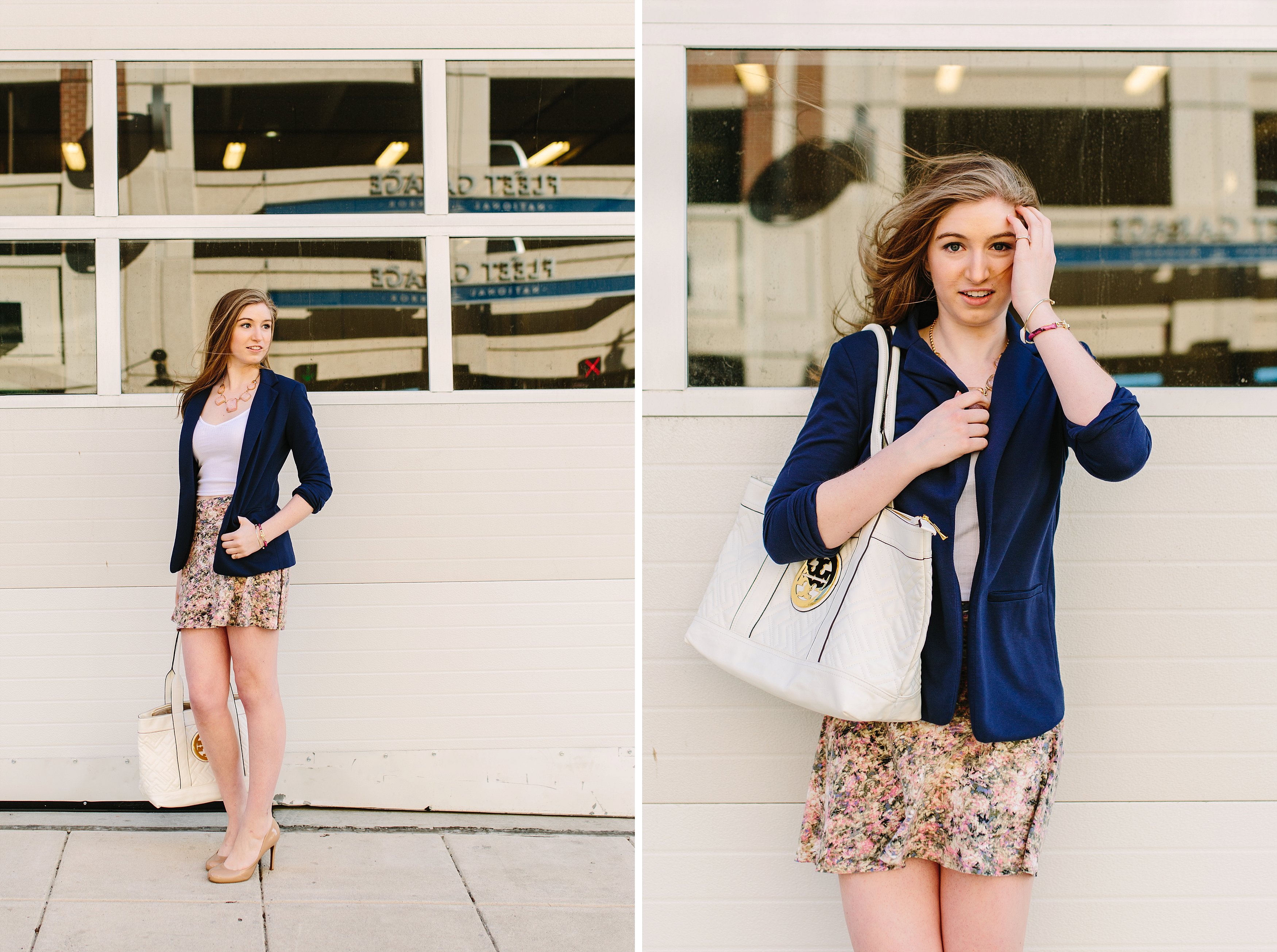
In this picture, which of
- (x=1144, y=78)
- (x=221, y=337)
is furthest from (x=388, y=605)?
(x=1144, y=78)

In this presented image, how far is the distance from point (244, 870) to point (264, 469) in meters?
1.43

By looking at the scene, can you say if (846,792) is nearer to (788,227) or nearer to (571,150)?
(788,227)

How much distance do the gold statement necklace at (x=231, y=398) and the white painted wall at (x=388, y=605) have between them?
1.96 feet

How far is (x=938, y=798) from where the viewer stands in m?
2.08

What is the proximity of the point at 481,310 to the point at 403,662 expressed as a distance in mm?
1507

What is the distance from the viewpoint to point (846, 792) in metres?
2.14

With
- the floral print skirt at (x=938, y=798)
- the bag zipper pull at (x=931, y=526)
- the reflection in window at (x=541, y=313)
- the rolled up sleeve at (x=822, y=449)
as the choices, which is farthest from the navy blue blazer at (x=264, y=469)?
the bag zipper pull at (x=931, y=526)

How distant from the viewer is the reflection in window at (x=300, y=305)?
175 inches

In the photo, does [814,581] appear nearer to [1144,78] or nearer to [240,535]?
[1144,78]

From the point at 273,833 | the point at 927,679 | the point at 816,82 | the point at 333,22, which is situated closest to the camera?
the point at 927,679

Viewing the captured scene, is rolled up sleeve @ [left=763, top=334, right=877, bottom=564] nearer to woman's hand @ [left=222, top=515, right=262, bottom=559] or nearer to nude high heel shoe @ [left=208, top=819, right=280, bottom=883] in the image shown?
woman's hand @ [left=222, top=515, right=262, bottom=559]

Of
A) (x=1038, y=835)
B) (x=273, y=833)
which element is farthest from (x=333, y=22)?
(x=1038, y=835)

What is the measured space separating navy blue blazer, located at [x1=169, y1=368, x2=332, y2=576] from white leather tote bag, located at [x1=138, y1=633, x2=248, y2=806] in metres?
0.41

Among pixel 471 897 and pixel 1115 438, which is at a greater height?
pixel 1115 438
